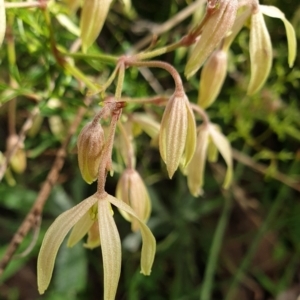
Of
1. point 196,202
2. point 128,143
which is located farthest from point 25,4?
point 196,202

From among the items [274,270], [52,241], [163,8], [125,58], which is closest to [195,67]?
[125,58]

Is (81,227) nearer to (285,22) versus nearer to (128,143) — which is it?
(128,143)

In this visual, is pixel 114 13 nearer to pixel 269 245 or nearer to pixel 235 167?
pixel 235 167

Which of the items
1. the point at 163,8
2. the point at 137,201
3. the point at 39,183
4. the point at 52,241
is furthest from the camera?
the point at 39,183

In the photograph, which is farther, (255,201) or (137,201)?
(255,201)

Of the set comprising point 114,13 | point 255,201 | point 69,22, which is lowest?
point 255,201

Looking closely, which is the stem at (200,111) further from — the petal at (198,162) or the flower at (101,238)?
the flower at (101,238)

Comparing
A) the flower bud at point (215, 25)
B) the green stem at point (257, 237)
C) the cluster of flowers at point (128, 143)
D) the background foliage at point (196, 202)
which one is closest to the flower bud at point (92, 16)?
the cluster of flowers at point (128, 143)
